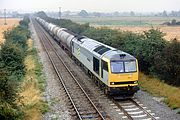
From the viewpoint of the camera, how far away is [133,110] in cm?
1914

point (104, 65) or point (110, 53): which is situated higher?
point (110, 53)

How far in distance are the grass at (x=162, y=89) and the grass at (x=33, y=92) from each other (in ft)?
24.2

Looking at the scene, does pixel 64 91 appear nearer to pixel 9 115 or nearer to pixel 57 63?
pixel 9 115

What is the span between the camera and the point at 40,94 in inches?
930

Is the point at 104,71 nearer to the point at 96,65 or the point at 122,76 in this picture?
the point at 122,76

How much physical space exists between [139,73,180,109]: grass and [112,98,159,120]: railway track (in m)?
1.82

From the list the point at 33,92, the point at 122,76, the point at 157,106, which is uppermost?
the point at 122,76

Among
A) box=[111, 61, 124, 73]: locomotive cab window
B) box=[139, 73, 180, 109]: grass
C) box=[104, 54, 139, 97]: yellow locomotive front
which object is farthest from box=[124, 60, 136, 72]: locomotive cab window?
box=[139, 73, 180, 109]: grass

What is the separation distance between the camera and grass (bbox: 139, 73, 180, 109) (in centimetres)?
2023

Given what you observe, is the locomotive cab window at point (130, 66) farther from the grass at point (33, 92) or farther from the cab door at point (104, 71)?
the grass at point (33, 92)

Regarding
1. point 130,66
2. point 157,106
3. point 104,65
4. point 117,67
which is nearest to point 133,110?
point 157,106

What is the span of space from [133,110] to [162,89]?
547 centimetres

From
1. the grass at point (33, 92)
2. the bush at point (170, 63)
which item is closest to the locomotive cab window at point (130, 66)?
the bush at point (170, 63)

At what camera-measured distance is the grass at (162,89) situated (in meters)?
20.2
